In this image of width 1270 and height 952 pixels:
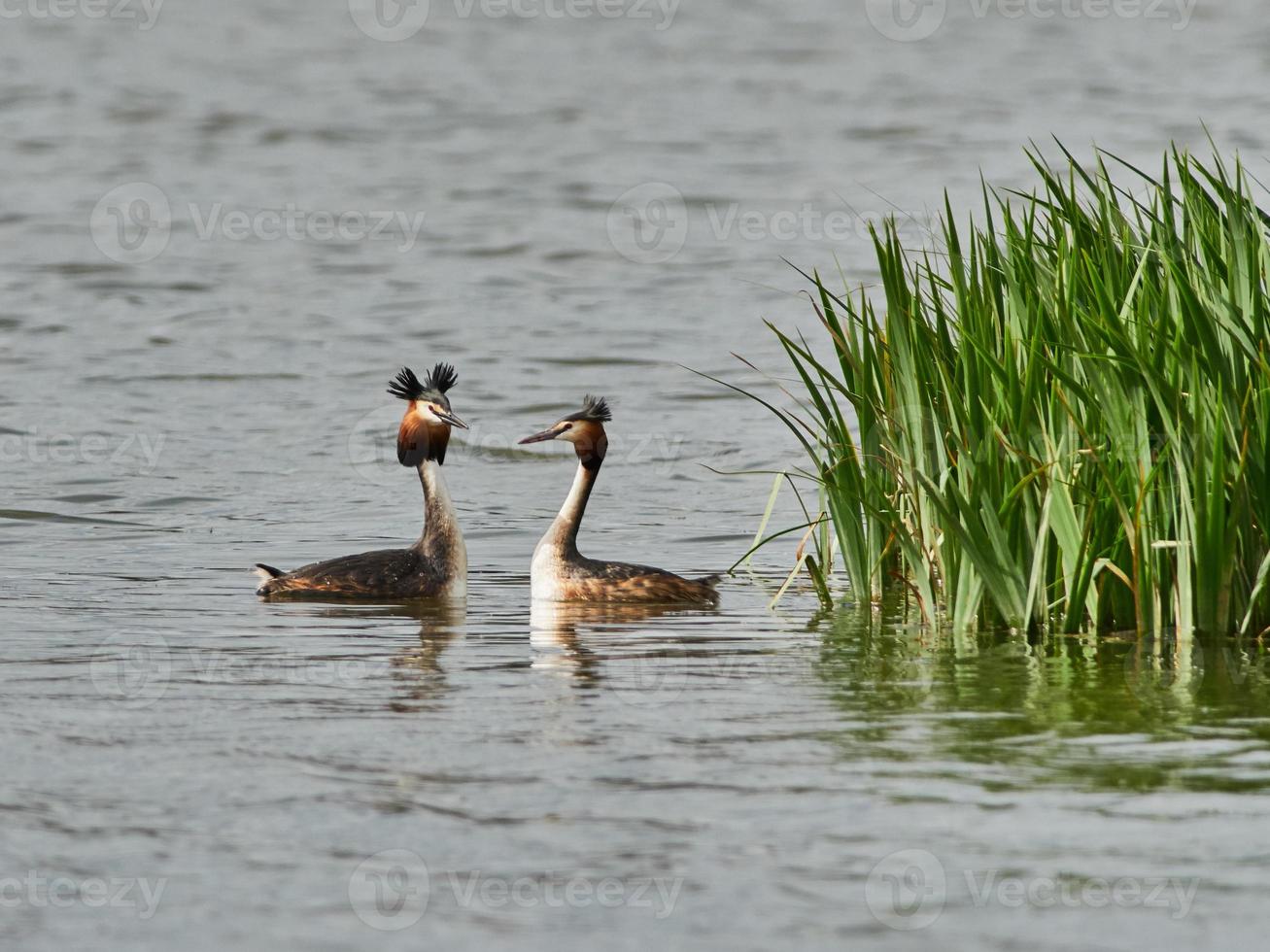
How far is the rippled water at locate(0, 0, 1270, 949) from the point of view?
506 centimetres

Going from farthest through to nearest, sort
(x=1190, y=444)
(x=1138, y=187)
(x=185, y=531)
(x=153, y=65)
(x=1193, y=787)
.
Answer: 1. (x=153, y=65)
2. (x=1138, y=187)
3. (x=185, y=531)
4. (x=1190, y=444)
5. (x=1193, y=787)

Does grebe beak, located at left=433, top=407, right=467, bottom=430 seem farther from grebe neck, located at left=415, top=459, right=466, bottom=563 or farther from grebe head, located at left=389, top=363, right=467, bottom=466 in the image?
grebe neck, located at left=415, top=459, right=466, bottom=563

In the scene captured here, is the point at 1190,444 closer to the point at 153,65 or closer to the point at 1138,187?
the point at 1138,187

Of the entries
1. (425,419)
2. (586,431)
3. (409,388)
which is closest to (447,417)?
(425,419)

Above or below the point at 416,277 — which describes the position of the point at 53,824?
below

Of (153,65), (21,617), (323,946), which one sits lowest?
(323,946)

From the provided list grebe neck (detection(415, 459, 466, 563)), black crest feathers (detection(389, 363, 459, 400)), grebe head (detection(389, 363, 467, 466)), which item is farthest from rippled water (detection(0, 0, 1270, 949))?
black crest feathers (detection(389, 363, 459, 400))

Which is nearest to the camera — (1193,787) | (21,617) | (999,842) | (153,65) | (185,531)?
(999,842)

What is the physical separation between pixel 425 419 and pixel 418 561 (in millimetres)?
958

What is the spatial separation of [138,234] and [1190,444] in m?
21.1

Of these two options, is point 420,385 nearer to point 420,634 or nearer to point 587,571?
point 587,571

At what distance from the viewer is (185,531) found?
12.9 m

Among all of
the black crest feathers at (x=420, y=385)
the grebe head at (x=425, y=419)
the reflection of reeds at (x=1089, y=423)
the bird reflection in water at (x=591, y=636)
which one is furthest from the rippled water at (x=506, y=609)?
the black crest feathers at (x=420, y=385)

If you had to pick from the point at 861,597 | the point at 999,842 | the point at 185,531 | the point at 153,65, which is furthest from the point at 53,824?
the point at 153,65
